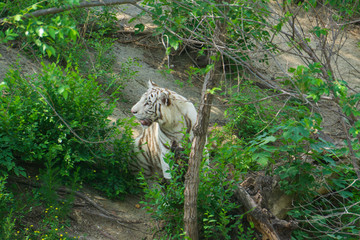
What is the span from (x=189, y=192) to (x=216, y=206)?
51 centimetres

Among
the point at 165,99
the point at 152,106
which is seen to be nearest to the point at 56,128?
the point at 152,106

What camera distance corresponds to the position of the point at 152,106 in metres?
4.39

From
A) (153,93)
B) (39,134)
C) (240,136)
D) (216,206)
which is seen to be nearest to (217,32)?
(153,93)

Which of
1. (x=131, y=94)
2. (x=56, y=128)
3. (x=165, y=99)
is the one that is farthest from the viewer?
(x=131, y=94)

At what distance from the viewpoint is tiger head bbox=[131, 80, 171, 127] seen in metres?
4.36

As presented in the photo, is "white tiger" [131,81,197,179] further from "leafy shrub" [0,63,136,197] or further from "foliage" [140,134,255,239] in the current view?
"foliage" [140,134,255,239]

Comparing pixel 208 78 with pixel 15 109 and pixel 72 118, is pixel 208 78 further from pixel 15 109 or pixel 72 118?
pixel 15 109

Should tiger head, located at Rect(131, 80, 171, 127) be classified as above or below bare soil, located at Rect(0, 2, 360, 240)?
above

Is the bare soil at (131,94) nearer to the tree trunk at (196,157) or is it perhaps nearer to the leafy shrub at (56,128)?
the leafy shrub at (56,128)

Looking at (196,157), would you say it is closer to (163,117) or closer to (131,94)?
(163,117)

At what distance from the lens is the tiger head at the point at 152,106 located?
4359 mm

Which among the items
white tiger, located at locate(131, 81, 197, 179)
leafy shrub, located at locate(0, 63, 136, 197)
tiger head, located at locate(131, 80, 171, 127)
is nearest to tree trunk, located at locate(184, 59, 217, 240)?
white tiger, located at locate(131, 81, 197, 179)

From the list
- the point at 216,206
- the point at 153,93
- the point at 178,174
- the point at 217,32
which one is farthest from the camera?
the point at 153,93

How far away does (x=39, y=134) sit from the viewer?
3957 mm
